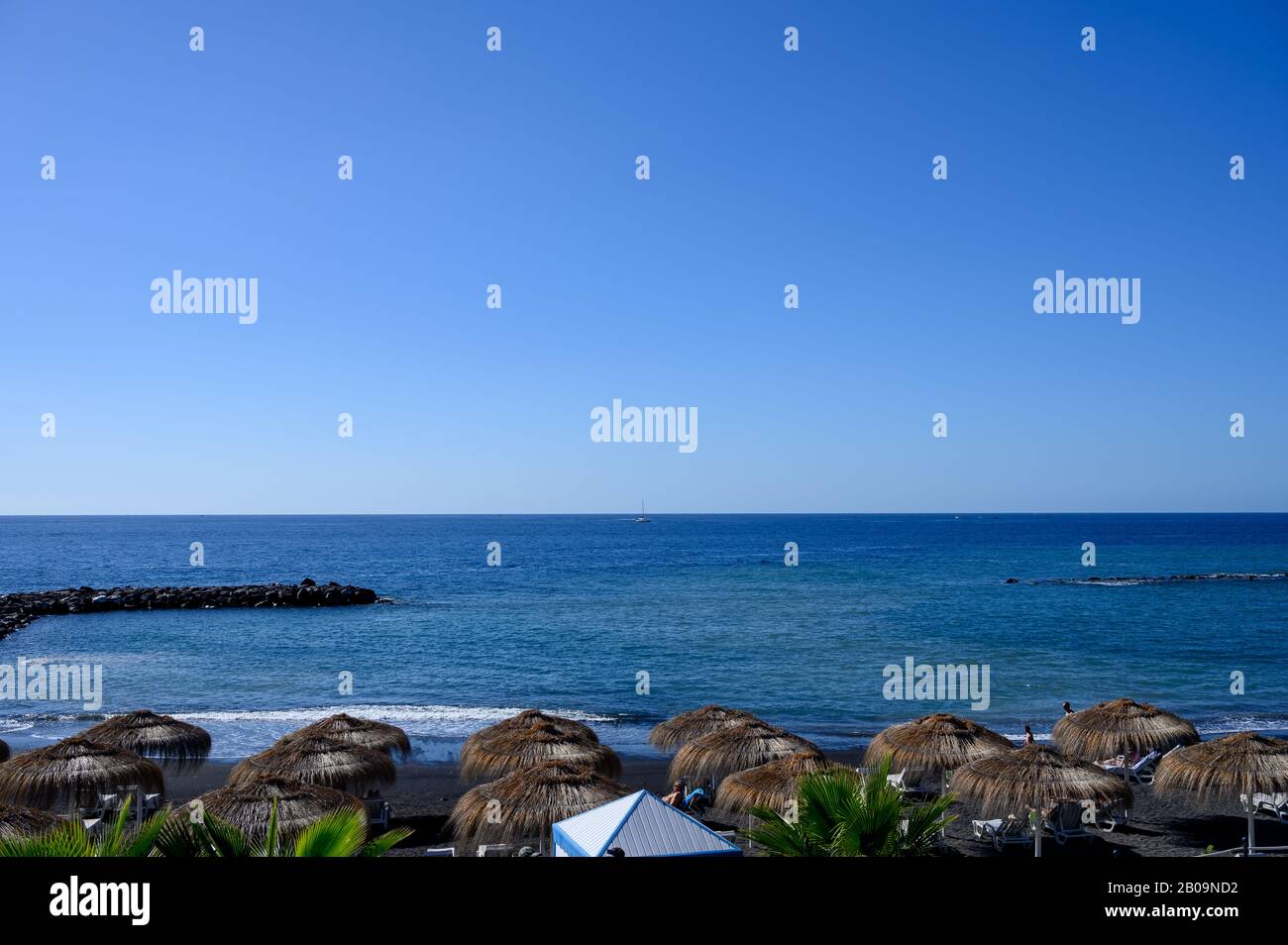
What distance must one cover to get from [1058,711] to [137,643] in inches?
1788

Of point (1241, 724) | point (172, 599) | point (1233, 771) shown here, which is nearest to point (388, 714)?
point (1233, 771)

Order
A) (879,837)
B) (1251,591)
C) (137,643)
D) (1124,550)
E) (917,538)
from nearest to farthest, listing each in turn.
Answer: (879,837), (137,643), (1251,591), (1124,550), (917,538)

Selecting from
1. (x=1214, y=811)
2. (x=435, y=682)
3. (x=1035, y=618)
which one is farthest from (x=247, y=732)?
(x=1035, y=618)

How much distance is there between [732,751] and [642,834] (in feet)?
26.6

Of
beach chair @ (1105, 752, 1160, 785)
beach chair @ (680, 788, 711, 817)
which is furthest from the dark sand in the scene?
beach chair @ (1105, 752, 1160, 785)

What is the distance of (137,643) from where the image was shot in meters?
49.4

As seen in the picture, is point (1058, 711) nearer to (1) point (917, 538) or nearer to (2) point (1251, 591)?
(2) point (1251, 591)

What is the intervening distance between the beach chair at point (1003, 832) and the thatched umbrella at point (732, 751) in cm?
356

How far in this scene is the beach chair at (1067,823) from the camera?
18.0m

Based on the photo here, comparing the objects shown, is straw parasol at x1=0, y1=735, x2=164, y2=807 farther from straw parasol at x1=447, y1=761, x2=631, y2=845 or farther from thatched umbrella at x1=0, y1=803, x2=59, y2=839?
straw parasol at x1=447, y1=761, x2=631, y2=845

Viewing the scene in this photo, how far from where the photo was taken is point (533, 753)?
19953 millimetres

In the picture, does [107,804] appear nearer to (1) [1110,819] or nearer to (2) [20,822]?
(2) [20,822]
